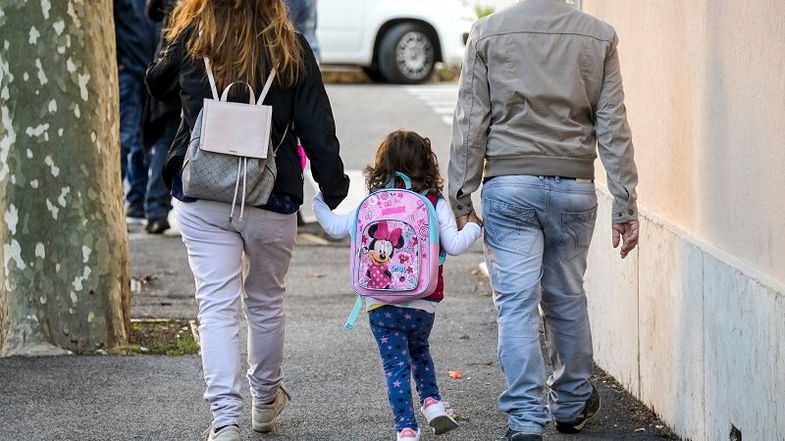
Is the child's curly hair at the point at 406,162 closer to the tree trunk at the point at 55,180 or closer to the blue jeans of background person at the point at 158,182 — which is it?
the tree trunk at the point at 55,180

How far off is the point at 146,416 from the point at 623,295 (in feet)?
6.72

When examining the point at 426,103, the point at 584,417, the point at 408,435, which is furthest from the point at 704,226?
the point at 426,103

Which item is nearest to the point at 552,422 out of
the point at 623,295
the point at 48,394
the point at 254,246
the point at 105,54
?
the point at 623,295

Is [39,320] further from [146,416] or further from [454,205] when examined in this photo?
[454,205]

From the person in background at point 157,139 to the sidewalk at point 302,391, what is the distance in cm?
174

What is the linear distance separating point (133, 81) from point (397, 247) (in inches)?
249

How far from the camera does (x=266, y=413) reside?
5.40m

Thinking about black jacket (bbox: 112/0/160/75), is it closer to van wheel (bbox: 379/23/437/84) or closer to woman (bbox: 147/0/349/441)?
woman (bbox: 147/0/349/441)

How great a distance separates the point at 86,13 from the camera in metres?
6.61

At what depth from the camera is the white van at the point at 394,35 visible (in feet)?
64.4

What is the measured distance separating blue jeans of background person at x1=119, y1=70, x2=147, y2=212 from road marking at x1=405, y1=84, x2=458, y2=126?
5.91 metres

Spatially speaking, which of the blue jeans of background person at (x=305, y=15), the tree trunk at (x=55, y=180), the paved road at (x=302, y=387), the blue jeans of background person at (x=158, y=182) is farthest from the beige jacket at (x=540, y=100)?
the blue jeans of background person at (x=305, y=15)

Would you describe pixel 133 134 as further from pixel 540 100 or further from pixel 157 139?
pixel 540 100

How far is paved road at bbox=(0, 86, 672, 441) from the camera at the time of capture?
5.53m
